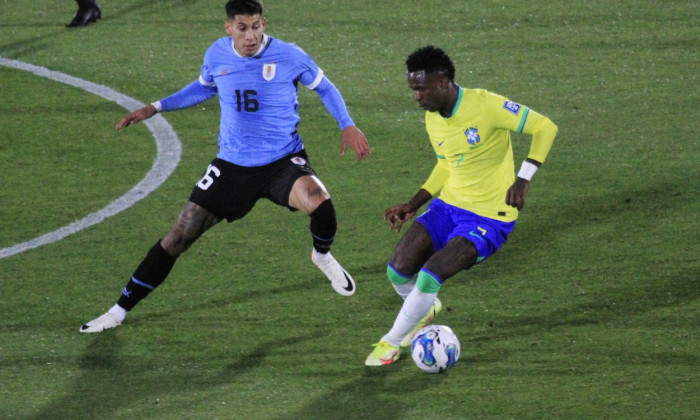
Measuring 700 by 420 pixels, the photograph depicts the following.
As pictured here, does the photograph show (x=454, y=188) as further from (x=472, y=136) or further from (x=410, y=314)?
(x=410, y=314)

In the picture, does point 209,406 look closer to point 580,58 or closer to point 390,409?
point 390,409

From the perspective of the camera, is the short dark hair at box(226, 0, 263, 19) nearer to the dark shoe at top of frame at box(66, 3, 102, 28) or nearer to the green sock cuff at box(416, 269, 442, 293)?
the green sock cuff at box(416, 269, 442, 293)

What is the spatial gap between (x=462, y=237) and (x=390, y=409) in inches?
46.8

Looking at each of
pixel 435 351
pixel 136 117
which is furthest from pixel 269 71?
pixel 435 351

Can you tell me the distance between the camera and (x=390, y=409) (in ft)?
21.2

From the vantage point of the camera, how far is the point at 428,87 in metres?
7.10

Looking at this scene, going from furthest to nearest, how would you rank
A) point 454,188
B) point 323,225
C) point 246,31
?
1. point 323,225
2. point 246,31
3. point 454,188

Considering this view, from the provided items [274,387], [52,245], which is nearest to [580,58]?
[52,245]

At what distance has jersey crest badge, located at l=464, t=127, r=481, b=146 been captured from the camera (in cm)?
721

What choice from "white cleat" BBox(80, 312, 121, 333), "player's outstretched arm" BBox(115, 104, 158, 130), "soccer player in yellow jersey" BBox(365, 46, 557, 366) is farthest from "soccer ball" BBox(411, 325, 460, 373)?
"player's outstretched arm" BBox(115, 104, 158, 130)

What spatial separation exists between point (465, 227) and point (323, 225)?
3.35 ft

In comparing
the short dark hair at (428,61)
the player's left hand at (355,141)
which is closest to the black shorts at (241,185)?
the player's left hand at (355,141)

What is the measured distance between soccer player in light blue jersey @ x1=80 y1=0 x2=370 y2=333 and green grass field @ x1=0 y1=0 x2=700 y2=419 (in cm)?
36

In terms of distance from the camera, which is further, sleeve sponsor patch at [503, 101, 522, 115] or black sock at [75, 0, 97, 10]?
black sock at [75, 0, 97, 10]
